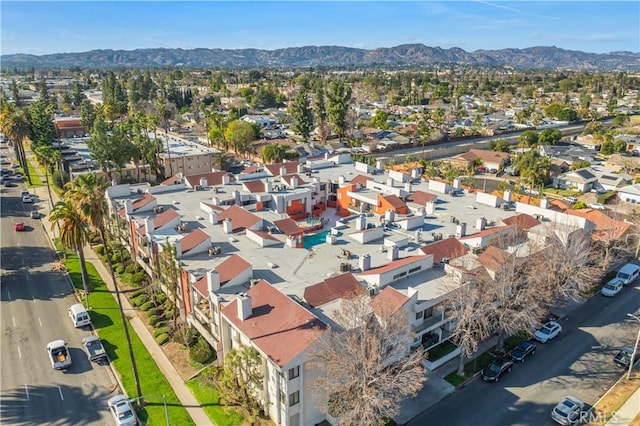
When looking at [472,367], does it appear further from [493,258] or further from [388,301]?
[388,301]

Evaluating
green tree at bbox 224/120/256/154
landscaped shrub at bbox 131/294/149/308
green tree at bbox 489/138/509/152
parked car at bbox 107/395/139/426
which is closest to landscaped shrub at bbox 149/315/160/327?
landscaped shrub at bbox 131/294/149/308

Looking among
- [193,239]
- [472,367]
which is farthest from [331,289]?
[193,239]

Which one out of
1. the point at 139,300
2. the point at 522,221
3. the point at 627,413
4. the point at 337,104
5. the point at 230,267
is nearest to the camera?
the point at 627,413

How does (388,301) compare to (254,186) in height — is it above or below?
below

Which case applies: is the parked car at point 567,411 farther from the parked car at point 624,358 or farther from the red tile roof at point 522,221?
the red tile roof at point 522,221

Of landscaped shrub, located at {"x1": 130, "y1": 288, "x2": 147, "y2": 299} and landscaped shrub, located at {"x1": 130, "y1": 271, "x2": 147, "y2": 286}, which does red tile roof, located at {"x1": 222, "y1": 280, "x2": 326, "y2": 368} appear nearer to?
landscaped shrub, located at {"x1": 130, "y1": 288, "x2": 147, "y2": 299}

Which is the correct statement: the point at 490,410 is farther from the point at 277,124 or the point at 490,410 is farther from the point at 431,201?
the point at 277,124

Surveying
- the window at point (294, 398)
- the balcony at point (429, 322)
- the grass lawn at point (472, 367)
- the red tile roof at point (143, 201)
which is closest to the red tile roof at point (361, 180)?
the red tile roof at point (143, 201)
